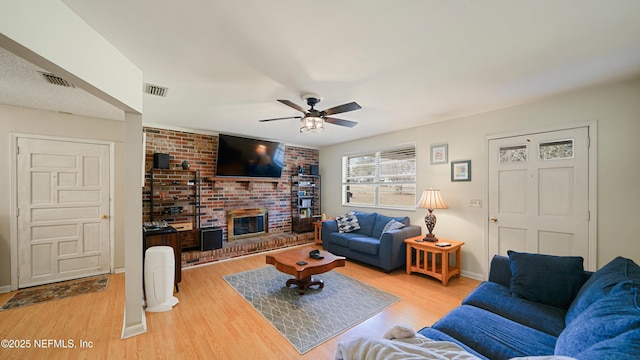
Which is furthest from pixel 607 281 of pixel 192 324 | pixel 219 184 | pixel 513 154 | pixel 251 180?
pixel 219 184

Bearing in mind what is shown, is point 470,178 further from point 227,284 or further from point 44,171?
point 44,171

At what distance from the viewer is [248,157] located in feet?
16.1

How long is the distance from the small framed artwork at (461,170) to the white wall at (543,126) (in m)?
0.07

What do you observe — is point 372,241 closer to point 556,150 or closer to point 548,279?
point 548,279

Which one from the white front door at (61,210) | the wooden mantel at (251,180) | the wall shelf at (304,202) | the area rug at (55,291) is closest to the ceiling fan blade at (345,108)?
the wooden mantel at (251,180)

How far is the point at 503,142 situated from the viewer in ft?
10.6

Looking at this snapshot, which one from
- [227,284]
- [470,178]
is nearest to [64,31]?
[227,284]

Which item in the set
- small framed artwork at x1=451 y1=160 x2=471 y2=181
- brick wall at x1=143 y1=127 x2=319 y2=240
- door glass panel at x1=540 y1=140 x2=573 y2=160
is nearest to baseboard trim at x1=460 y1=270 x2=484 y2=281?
small framed artwork at x1=451 y1=160 x2=471 y2=181

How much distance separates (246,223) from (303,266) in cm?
272

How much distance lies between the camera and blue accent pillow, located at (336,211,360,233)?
184 inches

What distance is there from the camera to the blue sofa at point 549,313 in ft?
3.20

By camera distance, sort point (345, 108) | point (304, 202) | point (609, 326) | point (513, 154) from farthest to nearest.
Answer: point (304, 202)
point (513, 154)
point (345, 108)
point (609, 326)

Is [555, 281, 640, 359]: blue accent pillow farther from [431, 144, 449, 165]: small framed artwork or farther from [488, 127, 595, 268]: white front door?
[431, 144, 449, 165]: small framed artwork

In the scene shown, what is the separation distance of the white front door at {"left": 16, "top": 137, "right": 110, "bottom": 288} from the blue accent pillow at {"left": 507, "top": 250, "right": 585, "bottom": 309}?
522cm
